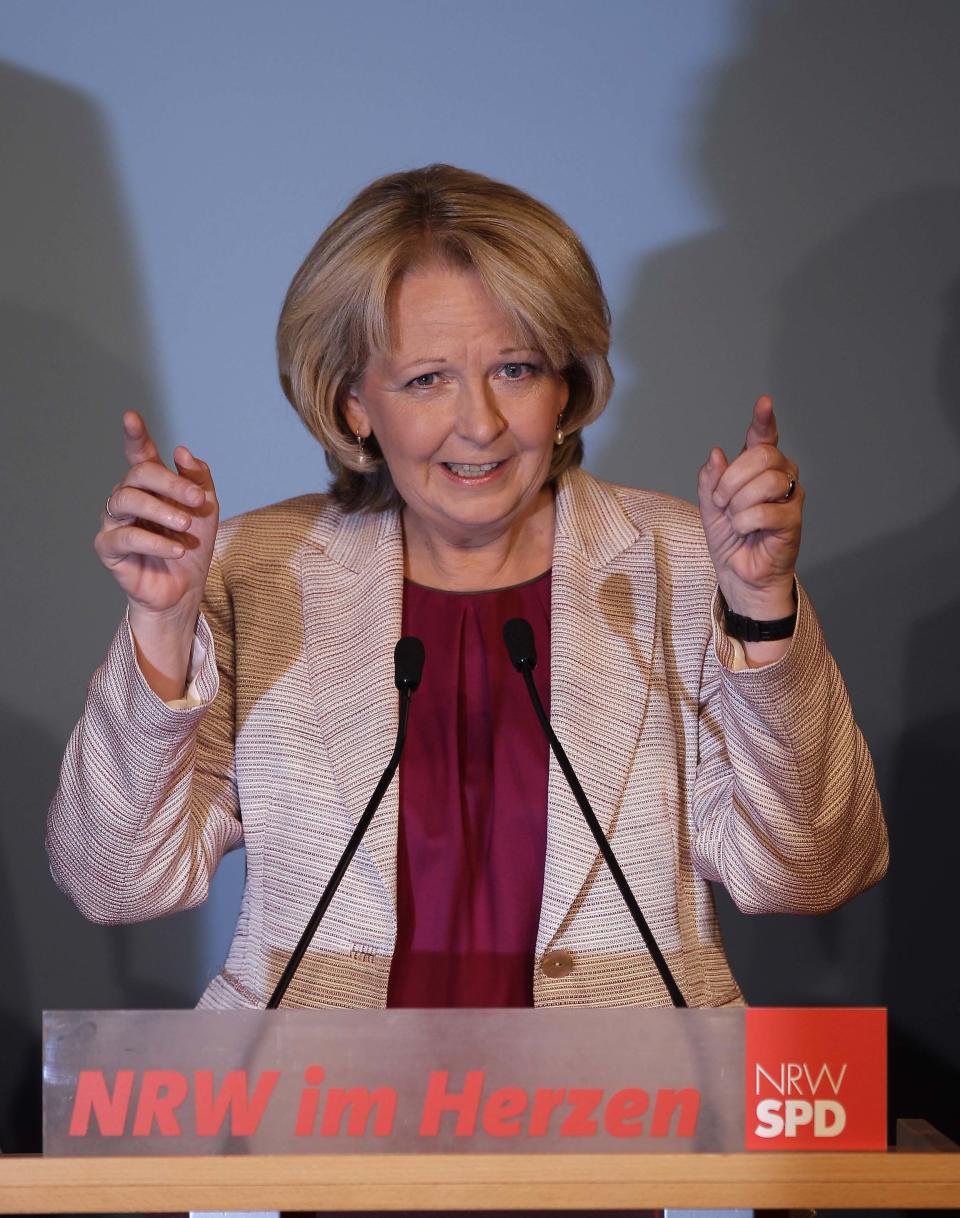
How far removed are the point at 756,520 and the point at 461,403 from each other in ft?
1.45

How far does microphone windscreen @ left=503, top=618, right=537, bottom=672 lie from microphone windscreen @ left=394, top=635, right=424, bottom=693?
0.29 feet

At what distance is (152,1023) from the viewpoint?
3.56 feet

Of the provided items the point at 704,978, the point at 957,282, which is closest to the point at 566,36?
the point at 957,282

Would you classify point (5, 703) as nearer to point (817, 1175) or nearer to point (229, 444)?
point (229, 444)

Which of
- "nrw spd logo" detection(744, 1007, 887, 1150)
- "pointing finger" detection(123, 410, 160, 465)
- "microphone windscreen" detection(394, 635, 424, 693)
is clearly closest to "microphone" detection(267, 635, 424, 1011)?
"microphone windscreen" detection(394, 635, 424, 693)

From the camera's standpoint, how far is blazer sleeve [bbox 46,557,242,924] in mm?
1506

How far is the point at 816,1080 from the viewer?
108 cm

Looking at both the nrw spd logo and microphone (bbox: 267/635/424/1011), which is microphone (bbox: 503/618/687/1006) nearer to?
microphone (bbox: 267/635/424/1011)

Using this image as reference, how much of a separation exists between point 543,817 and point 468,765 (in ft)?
0.36

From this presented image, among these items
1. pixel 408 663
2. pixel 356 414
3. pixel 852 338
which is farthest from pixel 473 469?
pixel 852 338

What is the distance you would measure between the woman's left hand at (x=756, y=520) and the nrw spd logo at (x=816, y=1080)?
1.52 ft

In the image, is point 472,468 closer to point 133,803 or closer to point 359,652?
point 359,652

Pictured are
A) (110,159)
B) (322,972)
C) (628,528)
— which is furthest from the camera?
(110,159)

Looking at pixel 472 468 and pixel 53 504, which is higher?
pixel 53 504
